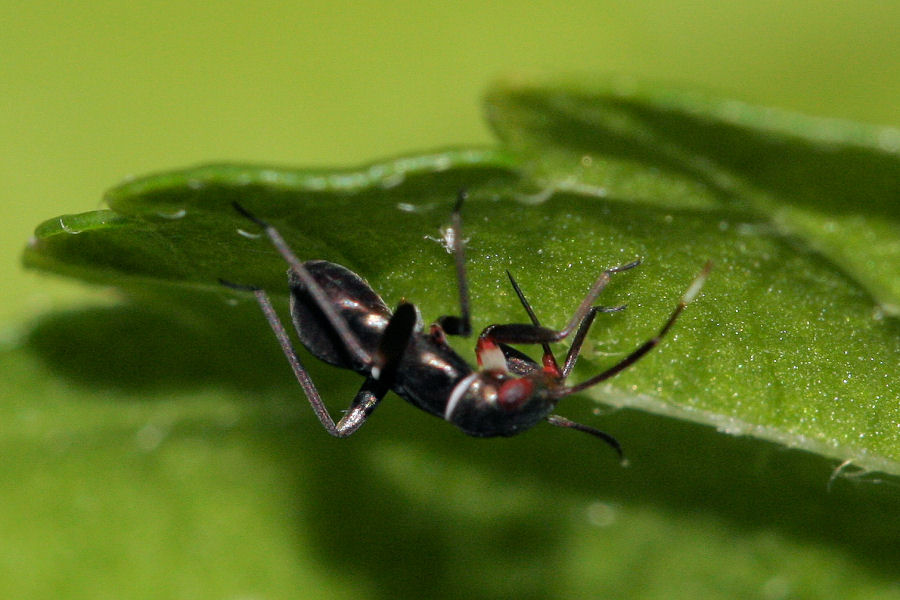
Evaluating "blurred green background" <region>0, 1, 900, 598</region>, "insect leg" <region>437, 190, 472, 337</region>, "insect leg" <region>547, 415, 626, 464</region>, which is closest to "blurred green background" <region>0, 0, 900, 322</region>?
"blurred green background" <region>0, 1, 900, 598</region>

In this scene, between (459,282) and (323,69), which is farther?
(323,69)

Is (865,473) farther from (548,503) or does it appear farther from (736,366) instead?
(548,503)

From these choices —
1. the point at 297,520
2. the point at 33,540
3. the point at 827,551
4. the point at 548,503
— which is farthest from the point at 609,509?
the point at 33,540

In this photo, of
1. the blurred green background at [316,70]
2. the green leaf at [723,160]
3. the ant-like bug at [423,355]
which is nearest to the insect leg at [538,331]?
the ant-like bug at [423,355]

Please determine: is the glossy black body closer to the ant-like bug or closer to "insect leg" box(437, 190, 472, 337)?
the ant-like bug

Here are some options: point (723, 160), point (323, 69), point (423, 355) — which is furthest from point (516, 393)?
point (323, 69)

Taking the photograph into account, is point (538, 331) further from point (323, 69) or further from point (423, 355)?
point (323, 69)

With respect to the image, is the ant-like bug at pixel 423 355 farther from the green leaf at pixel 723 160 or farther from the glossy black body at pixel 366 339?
the green leaf at pixel 723 160
